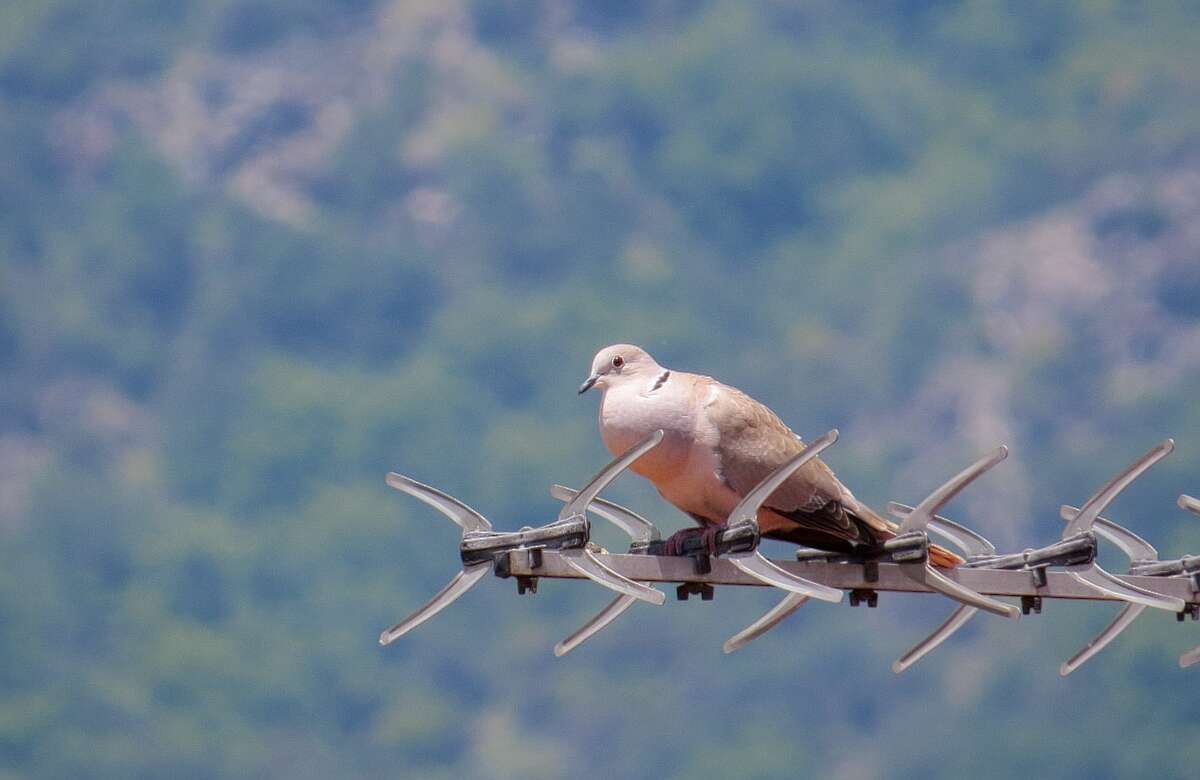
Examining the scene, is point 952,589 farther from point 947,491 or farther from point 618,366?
point 618,366

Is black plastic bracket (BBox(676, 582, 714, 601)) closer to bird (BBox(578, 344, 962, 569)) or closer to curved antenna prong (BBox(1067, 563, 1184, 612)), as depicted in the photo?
bird (BBox(578, 344, 962, 569))

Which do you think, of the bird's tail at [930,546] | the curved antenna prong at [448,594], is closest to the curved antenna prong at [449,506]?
the curved antenna prong at [448,594]

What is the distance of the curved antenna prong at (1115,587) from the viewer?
4918mm

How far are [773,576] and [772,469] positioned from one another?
1.45 metres

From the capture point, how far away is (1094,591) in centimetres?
492

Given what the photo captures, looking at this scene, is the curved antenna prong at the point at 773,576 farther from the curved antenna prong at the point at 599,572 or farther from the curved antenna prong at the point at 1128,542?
the curved antenna prong at the point at 1128,542

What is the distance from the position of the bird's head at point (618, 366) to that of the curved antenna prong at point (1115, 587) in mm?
1828

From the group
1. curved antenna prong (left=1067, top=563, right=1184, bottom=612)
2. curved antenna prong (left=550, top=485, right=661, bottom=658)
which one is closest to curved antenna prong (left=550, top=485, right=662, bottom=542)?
curved antenna prong (left=550, top=485, right=661, bottom=658)

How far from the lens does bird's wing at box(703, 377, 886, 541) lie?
5723 mm

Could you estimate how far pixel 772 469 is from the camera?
19.5 feet

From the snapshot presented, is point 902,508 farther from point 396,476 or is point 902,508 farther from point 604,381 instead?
point 396,476

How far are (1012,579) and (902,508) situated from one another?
2.01 ft

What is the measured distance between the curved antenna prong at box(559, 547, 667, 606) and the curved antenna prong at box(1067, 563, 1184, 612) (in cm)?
142

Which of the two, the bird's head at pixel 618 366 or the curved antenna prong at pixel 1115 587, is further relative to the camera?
the bird's head at pixel 618 366
